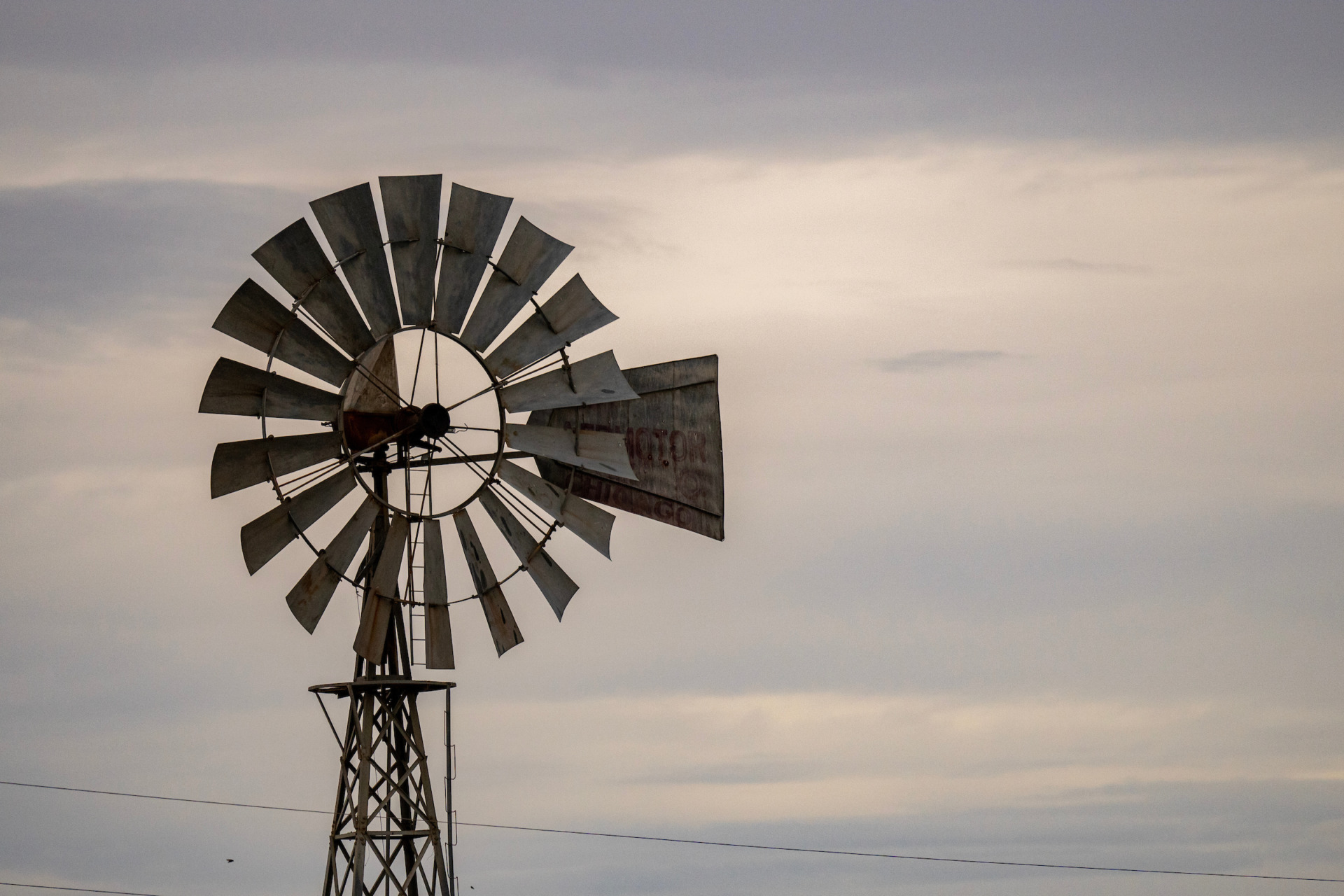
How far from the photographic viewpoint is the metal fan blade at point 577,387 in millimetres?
21203

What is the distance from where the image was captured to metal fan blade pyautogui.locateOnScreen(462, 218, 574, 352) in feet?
68.9

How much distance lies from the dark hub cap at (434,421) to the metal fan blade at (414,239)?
940 millimetres

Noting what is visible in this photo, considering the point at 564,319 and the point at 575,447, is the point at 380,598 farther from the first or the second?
the point at 564,319

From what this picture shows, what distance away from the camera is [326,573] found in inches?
826

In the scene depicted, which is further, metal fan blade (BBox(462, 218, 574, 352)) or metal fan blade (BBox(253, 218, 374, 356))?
metal fan blade (BBox(462, 218, 574, 352))

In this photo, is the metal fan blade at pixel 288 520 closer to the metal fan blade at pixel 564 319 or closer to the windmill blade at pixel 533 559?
the windmill blade at pixel 533 559

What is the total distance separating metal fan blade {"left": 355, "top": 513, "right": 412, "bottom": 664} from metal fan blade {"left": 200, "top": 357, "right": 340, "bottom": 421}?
1.34m

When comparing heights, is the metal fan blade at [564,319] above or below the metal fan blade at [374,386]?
above

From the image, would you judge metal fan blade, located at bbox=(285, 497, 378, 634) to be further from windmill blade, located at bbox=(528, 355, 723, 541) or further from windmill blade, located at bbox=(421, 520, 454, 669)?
windmill blade, located at bbox=(528, 355, 723, 541)

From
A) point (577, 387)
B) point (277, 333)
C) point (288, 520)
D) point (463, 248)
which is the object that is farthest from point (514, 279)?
point (288, 520)

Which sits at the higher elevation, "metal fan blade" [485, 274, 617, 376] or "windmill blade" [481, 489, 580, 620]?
"metal fan blade" [485, 274, 617, 376]

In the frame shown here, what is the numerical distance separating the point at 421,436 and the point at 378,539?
1.09 meters

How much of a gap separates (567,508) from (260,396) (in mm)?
3113

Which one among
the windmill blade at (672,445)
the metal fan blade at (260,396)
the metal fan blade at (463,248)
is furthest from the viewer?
the windmill blade at (672,445)
